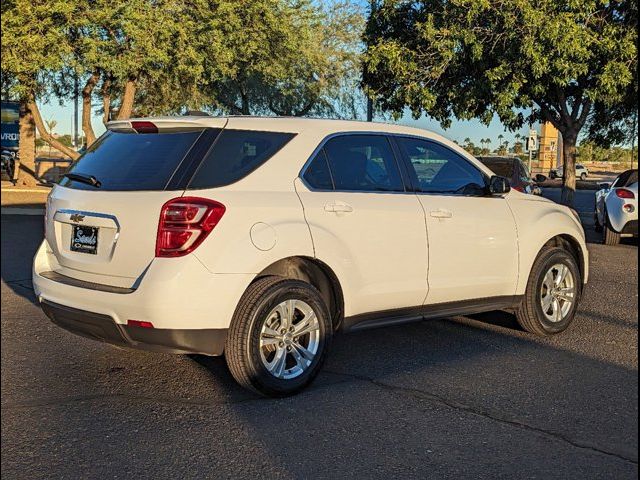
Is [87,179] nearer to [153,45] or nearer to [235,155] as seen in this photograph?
[235,155]

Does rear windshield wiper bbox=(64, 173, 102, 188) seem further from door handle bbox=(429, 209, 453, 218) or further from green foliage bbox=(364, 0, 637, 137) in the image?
green foliage bbox=(364, 0, 637, 137)

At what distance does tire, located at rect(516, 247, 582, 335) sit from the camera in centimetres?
600

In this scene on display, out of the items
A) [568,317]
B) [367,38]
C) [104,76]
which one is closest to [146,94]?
[104,76]

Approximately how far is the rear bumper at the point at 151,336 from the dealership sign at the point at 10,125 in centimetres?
2656

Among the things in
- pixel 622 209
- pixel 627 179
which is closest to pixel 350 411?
pixel 622 209

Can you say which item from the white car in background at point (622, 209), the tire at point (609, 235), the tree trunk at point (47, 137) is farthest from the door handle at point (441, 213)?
the tree trunk at point (47, 137)

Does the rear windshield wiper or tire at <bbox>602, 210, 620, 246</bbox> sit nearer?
the rear windshield wiper

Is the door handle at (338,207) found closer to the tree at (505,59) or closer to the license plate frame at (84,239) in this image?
the license plate frame at (84,239)

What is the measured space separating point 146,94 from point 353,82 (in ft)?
35.8

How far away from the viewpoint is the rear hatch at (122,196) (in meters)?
4.20

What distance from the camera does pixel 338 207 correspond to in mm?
4758

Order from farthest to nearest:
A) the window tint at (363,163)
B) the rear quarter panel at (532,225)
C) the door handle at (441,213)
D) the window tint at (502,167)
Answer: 1. the window tint at (502,167)
2. the rear quarter panel at (532,225)
3. the door handle at (441,213)
4. the window tint at (363,163)

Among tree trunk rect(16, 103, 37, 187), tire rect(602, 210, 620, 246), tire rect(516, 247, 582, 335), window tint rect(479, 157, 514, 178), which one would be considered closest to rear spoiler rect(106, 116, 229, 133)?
tire rect(516, 247, 582, 335)

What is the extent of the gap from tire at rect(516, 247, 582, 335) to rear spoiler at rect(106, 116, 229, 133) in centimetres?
296
